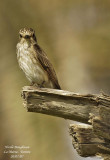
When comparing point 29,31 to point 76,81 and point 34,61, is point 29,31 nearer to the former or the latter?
point 34,61

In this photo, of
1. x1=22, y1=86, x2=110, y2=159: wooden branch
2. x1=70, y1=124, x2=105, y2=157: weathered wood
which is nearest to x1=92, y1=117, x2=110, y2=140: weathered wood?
x1=22, y1=86, x2=110, y2=159: wooden branch

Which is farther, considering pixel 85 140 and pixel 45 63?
pixel 45 63

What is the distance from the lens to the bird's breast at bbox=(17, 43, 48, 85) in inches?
190

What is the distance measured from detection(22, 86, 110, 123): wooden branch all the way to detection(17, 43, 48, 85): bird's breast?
0.74m

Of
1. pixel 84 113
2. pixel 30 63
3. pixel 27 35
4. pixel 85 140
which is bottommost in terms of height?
pixel 85 140

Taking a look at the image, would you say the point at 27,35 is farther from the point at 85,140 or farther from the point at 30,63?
the point at 85,140

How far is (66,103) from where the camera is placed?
156 inches

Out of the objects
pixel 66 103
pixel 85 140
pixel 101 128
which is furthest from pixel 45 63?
pixel 101 128

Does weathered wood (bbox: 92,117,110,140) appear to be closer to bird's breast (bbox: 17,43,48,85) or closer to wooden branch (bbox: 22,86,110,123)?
wooden branch (bbox: 22,86,110,123)

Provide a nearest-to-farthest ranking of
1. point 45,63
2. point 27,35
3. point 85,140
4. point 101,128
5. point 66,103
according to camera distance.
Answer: point 101,128
point 85,140
point 66,103
point 27,35
point 45,63

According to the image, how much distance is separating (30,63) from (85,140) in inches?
47.9

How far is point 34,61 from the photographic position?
485cm

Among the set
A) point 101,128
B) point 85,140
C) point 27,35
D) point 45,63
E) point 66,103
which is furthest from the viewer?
point 45,63

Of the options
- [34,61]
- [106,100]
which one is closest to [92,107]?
[106,100]
